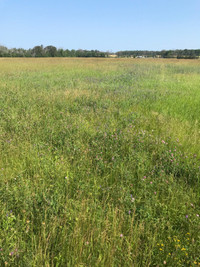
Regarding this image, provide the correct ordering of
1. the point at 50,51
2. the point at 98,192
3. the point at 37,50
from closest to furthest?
the point at 98,192
the point at 50,51
the point at 37,50

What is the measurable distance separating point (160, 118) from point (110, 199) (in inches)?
164

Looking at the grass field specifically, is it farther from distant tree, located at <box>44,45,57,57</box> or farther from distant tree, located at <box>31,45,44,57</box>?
distant tree, located at <box>31,45,44,57</box>

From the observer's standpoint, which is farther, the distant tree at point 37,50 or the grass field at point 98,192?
the distant tree at point 37,50

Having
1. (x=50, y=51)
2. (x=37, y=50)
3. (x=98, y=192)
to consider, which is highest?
(x=37, y=50)

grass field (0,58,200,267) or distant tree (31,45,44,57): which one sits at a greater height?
distant tree (31,45,44,57)

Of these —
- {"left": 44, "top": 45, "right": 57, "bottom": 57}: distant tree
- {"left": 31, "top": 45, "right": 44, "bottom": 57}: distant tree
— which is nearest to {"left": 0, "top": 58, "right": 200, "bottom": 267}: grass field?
{"left": 44, "top": 45, "right": 57, "bottom": 57}: distant tree

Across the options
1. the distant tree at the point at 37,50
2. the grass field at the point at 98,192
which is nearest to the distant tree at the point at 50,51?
the distant tree at the point at 37,50

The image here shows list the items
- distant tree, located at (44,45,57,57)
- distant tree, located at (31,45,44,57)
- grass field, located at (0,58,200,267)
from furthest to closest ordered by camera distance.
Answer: distant tree, located at (31,45,44,57), distant tree, located at (44,45,57,57), grass field, located at (0,58,200,267)

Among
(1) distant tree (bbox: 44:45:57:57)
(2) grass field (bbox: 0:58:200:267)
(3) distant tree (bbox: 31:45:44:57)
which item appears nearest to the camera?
(2) grass field (bbox: 0:58:200:267)

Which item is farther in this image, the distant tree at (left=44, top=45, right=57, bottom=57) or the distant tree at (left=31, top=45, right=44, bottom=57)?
the distant tree at (left=31, top=45, right=44, bottom=57)

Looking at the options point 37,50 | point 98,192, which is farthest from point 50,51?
point 98,192

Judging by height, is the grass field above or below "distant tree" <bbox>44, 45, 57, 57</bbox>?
below

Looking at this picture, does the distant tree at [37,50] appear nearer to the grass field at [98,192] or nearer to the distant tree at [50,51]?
the distant tree at [50,51]

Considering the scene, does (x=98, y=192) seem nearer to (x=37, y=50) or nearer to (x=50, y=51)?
(x=50, y=51)
